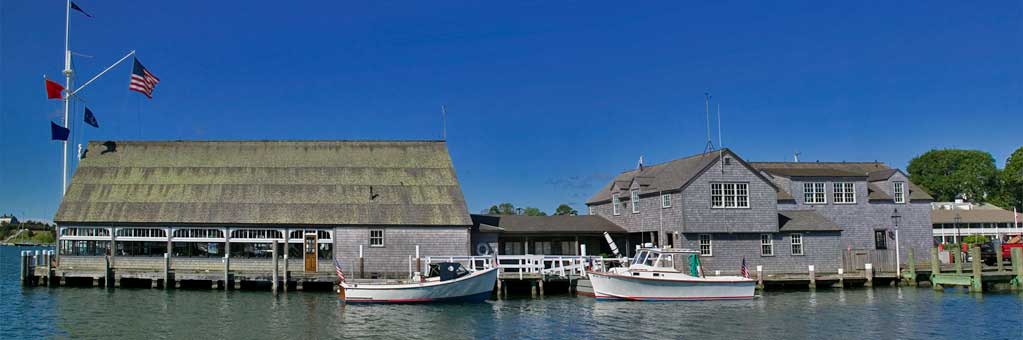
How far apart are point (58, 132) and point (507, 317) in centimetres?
2587

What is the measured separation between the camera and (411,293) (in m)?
32.4

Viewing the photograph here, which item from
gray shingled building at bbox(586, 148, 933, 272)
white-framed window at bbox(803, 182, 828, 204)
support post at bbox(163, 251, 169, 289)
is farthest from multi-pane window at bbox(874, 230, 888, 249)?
support post at bbox(163, 251, 169, 289)

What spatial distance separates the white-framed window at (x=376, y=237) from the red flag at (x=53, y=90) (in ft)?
59.5

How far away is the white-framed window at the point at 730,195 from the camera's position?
38875 millimetres

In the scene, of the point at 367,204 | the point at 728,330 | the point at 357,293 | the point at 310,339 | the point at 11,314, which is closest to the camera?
the point at 310,339

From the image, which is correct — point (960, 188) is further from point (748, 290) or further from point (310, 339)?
point (310, 339)

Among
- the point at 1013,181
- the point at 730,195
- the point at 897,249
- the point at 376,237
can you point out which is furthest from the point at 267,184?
the point at 1013,181

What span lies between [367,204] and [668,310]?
15.6 m

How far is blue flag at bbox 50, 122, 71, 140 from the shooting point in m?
39.4

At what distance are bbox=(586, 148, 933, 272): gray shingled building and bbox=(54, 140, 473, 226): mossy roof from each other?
9.93 m

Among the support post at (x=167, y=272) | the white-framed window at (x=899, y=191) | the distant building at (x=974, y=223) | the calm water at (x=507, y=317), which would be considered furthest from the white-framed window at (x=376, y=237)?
the distant building at (x=974, y=223)

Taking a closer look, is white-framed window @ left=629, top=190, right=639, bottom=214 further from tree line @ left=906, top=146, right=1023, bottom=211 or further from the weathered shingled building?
tree line @ left=906, top=146, right=1023, bottom=211

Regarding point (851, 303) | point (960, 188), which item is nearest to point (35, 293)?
point (851, 303)

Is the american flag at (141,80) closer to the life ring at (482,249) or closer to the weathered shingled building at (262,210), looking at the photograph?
the weathered shingled building at (262,210)
